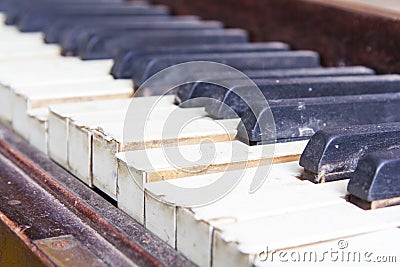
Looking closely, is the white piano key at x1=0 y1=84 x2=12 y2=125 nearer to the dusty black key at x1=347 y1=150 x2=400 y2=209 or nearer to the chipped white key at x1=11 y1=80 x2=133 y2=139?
the chipped white key at x1=11 y1=80 x2=133 y2=139

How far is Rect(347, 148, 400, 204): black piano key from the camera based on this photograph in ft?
2.42

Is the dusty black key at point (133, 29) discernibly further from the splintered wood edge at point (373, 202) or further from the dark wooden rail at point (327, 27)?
the splintered wood edge at point (373, 202)

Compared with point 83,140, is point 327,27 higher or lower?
higher

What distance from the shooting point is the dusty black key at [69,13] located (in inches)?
65.9

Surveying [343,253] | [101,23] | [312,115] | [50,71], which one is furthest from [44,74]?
[343,253]

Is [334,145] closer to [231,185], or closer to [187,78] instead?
[231,185]

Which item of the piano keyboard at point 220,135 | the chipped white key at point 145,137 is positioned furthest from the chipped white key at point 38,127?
the chipped white key at point 145,137

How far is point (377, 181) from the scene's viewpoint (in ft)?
2.43

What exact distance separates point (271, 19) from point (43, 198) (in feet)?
2.71

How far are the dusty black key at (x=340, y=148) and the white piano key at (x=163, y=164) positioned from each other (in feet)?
0.19

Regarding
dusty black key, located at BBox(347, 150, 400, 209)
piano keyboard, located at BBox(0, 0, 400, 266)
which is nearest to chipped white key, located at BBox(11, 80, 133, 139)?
piano keyboard, located at BBox(0, 0, 400, 266)

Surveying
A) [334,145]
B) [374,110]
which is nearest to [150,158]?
[334,145]

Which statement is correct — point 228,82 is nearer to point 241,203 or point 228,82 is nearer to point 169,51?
point 169,51

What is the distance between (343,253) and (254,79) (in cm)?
54
